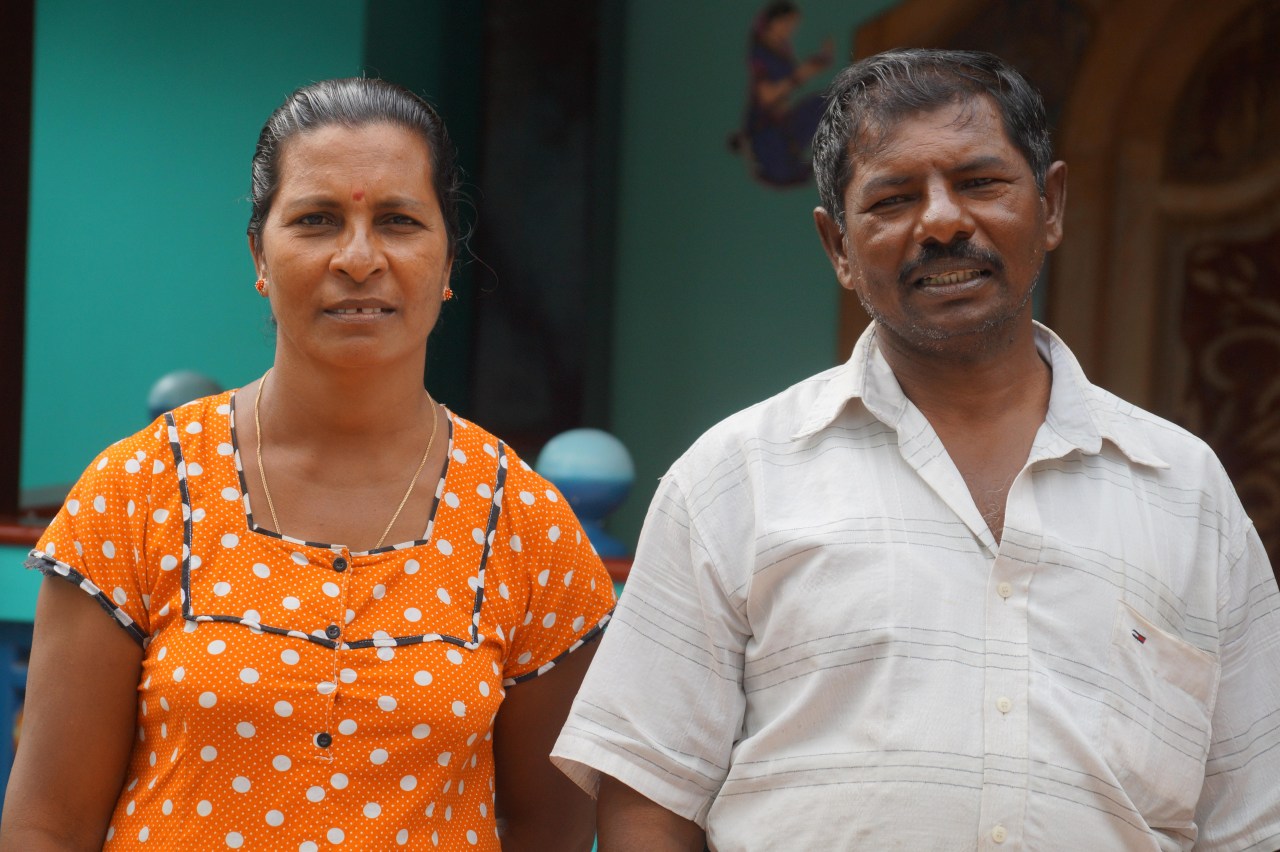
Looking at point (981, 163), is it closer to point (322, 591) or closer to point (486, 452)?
point (486, 452)

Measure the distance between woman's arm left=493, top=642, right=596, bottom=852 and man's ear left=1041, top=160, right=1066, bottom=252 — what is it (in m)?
0.84

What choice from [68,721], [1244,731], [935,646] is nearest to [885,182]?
[935,646]

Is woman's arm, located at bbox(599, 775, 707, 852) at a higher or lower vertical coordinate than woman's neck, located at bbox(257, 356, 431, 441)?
lower

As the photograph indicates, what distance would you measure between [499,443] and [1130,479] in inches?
34.1

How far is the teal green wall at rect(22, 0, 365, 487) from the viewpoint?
4367 mm

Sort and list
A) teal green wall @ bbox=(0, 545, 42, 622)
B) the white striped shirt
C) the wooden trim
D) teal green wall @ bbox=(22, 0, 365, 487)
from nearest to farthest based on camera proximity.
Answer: the white striped shirt, teal green wall @ bbox=(0, 545, 42, 622), the wooden trim, teal green wall @ bbox=(22, 0, 365, 487)

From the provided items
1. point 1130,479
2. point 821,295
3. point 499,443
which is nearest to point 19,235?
point 499,443

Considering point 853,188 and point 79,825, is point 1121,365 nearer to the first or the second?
point 853,188

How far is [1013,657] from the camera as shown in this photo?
67.3 inches

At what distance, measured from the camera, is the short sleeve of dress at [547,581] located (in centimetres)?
202

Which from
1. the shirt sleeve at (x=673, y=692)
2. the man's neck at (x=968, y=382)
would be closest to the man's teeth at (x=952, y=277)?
the man's neck at (x=968, y=382)

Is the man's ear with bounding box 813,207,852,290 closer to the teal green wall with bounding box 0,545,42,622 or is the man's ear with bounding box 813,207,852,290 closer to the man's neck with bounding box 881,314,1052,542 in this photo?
the man's neck with bounding box 881,314,1052,542

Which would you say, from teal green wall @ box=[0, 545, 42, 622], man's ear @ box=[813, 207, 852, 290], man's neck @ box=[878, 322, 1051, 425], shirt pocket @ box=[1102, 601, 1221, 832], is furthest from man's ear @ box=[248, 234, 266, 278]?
teal green wall @ box=[0, 545, 42, 622]

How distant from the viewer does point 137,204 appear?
4535 millimetres
